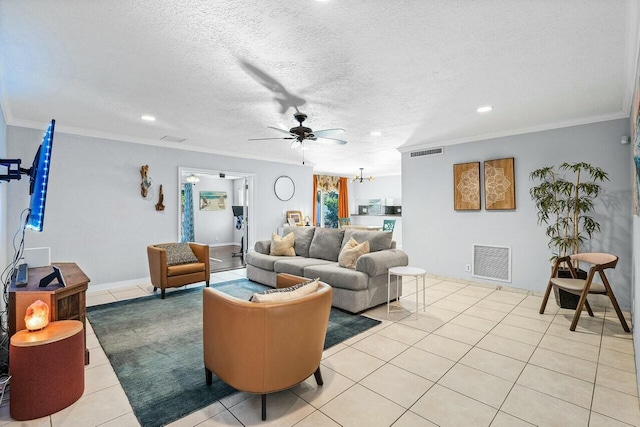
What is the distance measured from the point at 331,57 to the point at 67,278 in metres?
2.89

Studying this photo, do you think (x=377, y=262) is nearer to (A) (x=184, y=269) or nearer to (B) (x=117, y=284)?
(A) (x=184, y=269)

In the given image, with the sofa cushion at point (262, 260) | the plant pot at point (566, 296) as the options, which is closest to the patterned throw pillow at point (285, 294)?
the sofa cushion at point (262, 260)

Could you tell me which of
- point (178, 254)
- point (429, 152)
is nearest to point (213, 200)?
point (178, 254)

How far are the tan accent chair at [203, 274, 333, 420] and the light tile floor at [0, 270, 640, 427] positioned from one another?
24 cm

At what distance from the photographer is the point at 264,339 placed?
1777 millimetres

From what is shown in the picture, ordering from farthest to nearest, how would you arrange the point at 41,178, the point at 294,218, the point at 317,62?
the point at 294,218 < the point at 317,62 < the point at 41,178

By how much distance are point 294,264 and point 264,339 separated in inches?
102

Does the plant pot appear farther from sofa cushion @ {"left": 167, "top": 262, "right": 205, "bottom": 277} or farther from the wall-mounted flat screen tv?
the wall-mounted flat screen tv

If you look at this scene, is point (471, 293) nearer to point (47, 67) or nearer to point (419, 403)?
point (419, 403)

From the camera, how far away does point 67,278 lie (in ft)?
8.41

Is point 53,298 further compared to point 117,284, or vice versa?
point 117,284

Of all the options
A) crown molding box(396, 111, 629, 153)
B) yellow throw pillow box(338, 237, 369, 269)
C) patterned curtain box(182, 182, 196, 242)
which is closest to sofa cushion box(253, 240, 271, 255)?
yellow throw pillow box(338, 237, 369, 269)

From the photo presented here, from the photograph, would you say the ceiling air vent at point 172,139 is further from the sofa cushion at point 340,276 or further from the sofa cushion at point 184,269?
the sofa cushion at point 340,276

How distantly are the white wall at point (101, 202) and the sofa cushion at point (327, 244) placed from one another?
2644mm
